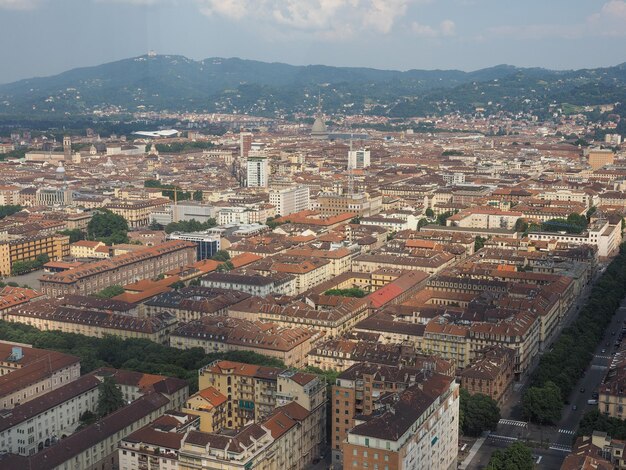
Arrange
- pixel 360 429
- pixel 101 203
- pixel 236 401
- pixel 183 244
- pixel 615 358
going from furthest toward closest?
pixel 101 203, pixel 183 244, pixel 615 358, pixel 236 401, pixel 360 429

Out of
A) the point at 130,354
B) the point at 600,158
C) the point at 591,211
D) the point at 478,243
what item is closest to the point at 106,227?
the point at 478,243

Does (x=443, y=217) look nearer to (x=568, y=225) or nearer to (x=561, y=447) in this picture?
(x=568, y=225)

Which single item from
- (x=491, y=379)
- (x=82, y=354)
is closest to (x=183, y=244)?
(x=82, y=354)

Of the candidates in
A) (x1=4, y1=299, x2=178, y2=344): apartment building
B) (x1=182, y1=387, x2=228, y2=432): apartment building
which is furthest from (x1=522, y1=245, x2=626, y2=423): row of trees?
(x1=4, y1=299, x2=178, y2=344): apartment building

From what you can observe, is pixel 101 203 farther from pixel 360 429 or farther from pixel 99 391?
pixel 360 429

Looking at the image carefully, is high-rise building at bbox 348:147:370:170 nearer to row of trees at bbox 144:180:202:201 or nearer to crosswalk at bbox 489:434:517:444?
row of trees at bbox 144:180:202:201
